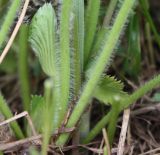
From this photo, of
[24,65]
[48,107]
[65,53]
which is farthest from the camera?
[24,65]

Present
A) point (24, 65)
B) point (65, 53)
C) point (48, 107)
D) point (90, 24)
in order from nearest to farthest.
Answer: point (48, 107) → point (65, 53) → point (90, 24) → point (24, 65)

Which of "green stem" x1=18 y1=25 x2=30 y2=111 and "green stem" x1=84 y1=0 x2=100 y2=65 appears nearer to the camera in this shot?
"green stem" x1=84 y1=0 x2=100 y2=65

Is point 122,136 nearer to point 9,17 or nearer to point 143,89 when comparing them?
point 143,89

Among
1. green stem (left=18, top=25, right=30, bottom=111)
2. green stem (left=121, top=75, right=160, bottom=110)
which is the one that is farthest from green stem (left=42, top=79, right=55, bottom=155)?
green stem (left=18, top=25, right=30, bottom=111)

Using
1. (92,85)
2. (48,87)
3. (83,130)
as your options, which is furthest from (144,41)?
(48,87)

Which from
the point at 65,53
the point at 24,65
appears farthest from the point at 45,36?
the point at 24,65

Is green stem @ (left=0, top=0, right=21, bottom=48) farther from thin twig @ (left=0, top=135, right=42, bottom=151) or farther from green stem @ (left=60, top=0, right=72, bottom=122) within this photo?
thin twig @ (left=0, top=135, right=42, bottom=151)

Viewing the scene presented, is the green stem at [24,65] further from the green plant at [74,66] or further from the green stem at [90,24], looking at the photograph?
the green stem at [90,24]

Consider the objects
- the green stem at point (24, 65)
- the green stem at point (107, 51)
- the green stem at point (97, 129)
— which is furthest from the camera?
the green stem at point (24, 65)

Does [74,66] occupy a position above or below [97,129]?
above

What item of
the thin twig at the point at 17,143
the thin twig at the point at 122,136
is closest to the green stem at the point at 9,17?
the thin twig at the point at 17,143

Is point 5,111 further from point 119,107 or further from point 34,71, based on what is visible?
point 34,71
